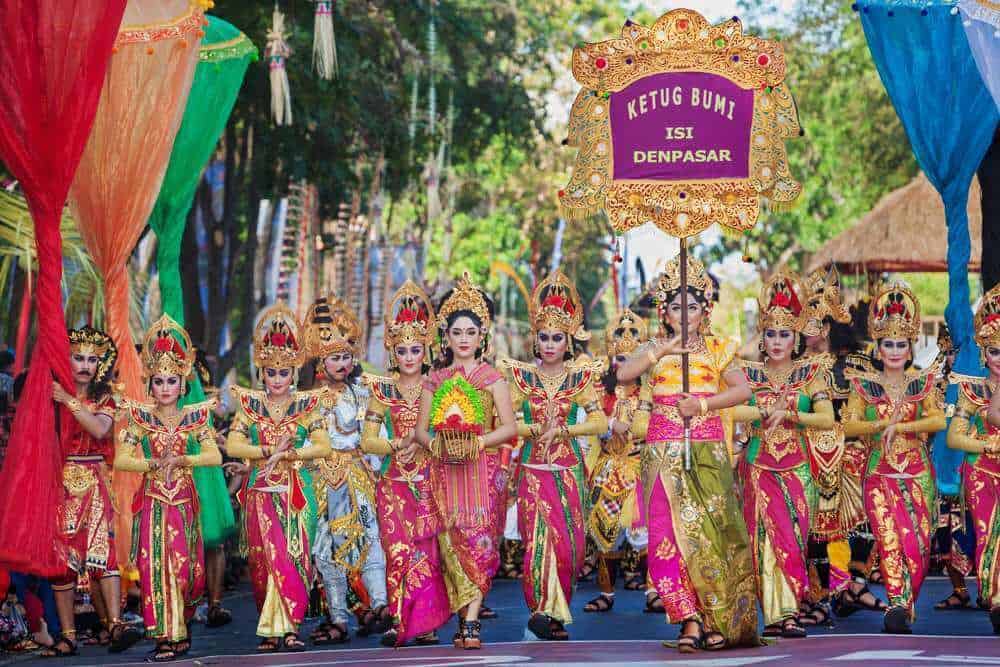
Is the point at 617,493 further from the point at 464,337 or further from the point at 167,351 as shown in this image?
the point at 167,351

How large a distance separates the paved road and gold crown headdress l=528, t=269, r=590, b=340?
177 centimetres

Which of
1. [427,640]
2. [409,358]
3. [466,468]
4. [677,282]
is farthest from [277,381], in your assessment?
[677,282]

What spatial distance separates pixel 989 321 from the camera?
980 centimetres

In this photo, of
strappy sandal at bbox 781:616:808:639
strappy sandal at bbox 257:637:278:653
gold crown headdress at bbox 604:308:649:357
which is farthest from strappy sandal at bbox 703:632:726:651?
gold crown headdress at bbox 604:308:649:357

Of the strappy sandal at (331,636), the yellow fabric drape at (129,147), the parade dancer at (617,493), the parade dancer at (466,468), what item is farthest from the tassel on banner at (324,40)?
the strappy sandal at (331,636)

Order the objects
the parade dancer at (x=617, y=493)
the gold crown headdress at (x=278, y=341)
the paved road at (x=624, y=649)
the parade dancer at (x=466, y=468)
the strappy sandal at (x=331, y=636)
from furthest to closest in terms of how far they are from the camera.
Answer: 1. the parade dancer at (x=617, y=493)
2. the gold crown headdress at (x=278, y=341)
3. the strappy sandal at (x=331, y=636)
4. the parade dancer at (x=466, y=468)
5. the paved road at (x=624, y=649)

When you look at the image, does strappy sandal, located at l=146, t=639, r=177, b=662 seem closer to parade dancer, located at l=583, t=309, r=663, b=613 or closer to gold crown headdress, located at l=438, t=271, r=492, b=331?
gold crown headdress, located at l=438, t=271, r=492, b=331

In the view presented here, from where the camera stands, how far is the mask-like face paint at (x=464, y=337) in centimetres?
973

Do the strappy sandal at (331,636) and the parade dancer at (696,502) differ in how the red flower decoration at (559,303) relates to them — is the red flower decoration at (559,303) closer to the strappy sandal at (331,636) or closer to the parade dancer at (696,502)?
the parade dancer at (696,502)

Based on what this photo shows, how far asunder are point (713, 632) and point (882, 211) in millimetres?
13346

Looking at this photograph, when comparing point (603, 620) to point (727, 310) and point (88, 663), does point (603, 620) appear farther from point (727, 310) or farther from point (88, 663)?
point (727, 310)

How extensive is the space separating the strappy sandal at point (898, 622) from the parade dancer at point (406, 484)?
2.40m

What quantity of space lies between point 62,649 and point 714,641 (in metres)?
3.67

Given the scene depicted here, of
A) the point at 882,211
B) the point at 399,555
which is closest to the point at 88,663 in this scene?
the point at 399,555
